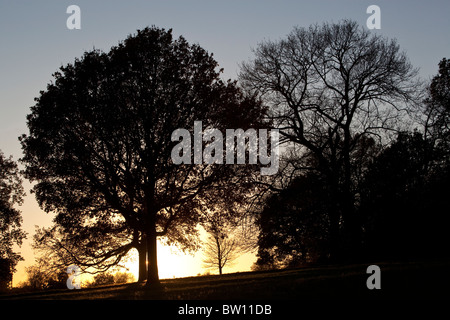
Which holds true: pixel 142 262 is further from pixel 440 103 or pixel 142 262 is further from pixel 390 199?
pixel 440 103

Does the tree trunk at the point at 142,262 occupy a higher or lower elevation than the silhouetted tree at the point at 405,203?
lower

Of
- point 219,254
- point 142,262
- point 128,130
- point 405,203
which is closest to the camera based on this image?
point 128,130

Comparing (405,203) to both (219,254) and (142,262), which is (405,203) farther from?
(219,254)

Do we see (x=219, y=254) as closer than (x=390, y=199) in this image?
No

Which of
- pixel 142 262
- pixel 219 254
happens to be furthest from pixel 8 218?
pixel 219 254

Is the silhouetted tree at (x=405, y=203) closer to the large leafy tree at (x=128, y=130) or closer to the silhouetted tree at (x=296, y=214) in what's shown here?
the silhouetted tree at (x=296, y=214)

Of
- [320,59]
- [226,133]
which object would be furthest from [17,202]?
[320,59]

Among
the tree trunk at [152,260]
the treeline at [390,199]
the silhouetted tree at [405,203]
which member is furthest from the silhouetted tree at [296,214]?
the tree trunk at [152,260]

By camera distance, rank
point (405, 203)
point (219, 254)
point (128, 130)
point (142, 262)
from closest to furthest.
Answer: point (128, 130)
point (405, 203)
point (142, 262)
point (219, 254)

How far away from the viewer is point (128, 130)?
2409 centimetres

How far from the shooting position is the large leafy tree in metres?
24.2

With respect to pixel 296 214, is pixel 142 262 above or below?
below

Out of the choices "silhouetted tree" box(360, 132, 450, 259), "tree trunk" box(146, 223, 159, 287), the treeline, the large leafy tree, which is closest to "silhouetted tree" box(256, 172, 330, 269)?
the treeline

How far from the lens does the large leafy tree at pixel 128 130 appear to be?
79.4 ft
